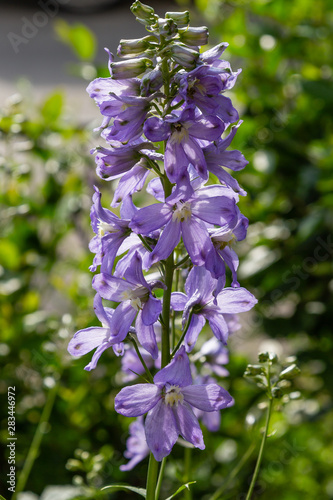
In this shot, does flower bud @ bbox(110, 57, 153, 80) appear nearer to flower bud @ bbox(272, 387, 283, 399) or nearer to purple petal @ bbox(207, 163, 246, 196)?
purple petal @ bbox(207, 163, 246, 196)

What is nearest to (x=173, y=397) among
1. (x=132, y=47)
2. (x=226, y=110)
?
(x=226, y=110)

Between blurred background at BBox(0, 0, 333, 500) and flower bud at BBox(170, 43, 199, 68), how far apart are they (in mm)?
1009

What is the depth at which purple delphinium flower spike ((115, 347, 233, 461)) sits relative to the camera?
0.96 meters

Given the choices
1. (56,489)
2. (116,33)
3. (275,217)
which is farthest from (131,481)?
(116,33)

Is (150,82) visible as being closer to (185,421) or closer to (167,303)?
(167,303)

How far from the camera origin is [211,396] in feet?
3.25

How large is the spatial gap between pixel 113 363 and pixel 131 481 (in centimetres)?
43

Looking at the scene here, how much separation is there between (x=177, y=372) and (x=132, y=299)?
0.15 m

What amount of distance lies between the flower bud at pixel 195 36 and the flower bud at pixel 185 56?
6cm

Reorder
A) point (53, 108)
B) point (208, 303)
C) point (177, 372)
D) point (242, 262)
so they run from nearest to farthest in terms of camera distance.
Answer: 1. point (177, 372)
2. point (208, 303)
3. point (242, 262)
4. point (53, 108)

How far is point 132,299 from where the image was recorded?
1.03 meters

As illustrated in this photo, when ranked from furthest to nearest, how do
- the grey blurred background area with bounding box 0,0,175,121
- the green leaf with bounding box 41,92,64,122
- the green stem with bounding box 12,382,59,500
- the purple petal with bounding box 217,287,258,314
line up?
the grey blurred background area with bounding box 0,0,175,121, the green leaf with bounding box 41,92,64,122, the green stem with bounding box 12,382,59,500, the purple petal with bounding box 217,287,258,314

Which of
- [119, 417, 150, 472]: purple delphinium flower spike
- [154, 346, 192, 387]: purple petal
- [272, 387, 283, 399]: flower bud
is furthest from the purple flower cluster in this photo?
[119, 417, 150, 472]: purple delphinium flower spike

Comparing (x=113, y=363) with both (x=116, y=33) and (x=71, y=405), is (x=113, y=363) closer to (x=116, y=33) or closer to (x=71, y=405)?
(x=71, y=405)
